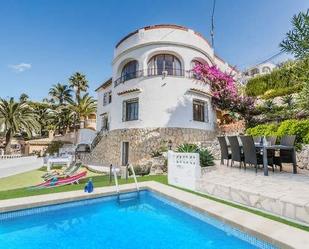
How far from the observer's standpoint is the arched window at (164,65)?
66.3 feet

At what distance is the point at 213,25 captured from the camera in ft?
→ 74.9

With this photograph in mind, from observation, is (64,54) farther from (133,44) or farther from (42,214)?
(42,214)

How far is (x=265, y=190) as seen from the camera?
6348mm

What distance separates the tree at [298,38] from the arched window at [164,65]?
1323 centimetres

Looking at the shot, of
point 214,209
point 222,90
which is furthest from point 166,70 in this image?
point 214,209

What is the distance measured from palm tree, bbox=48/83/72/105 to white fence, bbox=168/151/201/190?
4238cm

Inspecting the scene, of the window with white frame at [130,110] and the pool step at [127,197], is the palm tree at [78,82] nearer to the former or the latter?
Result: the window with white frame at [130,110]

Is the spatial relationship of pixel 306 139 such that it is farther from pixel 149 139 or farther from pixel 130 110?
pixel 130 110

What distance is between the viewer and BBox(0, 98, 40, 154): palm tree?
24312 millimetres

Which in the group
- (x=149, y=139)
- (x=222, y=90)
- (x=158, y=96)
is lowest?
(x=149, y=139)

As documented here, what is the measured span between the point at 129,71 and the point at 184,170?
14.8m

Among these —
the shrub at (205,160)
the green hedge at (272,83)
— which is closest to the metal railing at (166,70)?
the green hedge at (272,83)

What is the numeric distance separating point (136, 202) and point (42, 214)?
10.1ft

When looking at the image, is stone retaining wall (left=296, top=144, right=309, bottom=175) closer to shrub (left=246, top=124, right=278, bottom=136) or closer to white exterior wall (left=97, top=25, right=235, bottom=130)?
shrub (left=246, top=124, right=278, bottom=136)
